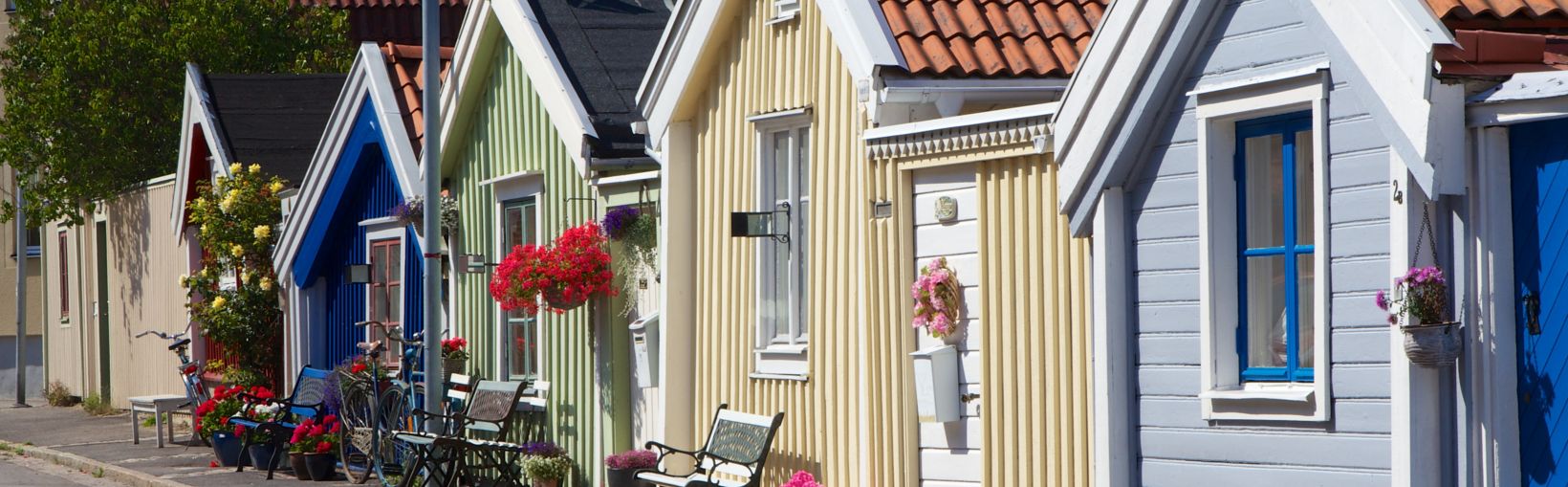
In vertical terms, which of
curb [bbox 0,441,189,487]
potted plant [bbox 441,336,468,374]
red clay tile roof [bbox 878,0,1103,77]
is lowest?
curb [bbox 0,441,189,487]

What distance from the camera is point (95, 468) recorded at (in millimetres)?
17766

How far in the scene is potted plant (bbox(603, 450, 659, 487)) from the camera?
460 inches

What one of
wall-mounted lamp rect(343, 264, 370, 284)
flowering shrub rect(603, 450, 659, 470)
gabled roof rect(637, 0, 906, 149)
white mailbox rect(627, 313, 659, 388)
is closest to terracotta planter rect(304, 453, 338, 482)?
wall-mounted lamp rect(343, 264, 370, 284)

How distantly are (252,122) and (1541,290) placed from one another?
17.5 meters

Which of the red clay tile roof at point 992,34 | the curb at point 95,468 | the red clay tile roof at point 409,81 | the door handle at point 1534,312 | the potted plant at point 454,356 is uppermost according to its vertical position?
the red clay tile roof at point 409,81

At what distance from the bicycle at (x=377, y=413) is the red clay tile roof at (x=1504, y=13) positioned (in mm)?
9429

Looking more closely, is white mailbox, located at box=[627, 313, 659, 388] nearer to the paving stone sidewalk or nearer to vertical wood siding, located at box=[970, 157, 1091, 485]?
vertical wood siding, located at box=[970, 157, 1091, 485]

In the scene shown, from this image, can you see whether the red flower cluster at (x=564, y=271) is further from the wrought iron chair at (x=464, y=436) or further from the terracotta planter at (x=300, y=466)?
the terracotta planter at (x=300, y=466)

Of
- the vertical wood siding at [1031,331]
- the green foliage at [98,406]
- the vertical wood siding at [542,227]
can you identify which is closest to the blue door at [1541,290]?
the vertical wood siding at [1031,331]

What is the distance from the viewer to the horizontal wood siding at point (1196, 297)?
7047mm

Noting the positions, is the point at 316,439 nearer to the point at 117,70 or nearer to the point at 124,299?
the point at 117,70

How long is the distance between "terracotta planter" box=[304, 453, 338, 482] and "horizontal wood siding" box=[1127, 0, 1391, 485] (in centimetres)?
936

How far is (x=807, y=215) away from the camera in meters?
10.9

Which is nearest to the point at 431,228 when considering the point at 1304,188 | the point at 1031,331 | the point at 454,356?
the point at 454,356
